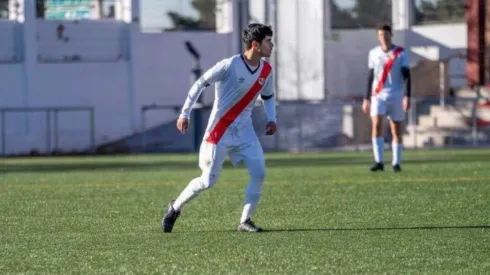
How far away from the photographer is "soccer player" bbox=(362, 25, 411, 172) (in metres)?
21.3

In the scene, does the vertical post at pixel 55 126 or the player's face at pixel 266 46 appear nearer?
the player's face at pixel 266 46

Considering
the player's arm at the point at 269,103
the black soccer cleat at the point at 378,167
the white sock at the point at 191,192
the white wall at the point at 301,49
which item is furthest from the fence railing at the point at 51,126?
the white sock at the point at 191,192

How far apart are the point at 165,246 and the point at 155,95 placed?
1337 inches

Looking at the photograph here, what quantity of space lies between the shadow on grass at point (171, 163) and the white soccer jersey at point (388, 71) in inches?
169

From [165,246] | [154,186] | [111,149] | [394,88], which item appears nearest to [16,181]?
[154,186]

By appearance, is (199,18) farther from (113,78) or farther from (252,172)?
(252,172)

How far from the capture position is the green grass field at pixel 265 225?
9797mm

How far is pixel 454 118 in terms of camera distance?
36.9m

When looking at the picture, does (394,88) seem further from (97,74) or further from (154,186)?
(97,74)

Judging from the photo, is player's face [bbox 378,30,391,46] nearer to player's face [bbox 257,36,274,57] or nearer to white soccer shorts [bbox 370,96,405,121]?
white soccer shorts [bbox 370,96,405,121]

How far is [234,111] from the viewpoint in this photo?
12.5 meters

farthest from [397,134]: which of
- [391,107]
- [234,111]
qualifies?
[234,111]

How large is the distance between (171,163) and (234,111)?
53.5ft

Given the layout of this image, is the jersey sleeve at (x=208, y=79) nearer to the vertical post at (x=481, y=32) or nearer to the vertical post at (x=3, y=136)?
the vertical post at (x=3, y=136)
